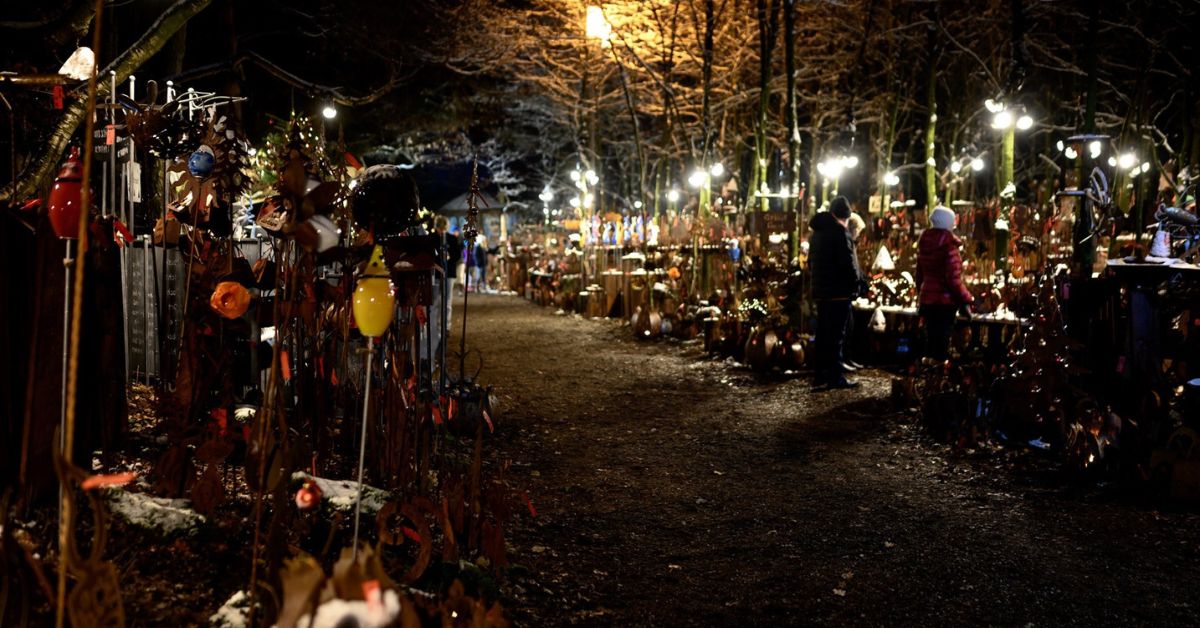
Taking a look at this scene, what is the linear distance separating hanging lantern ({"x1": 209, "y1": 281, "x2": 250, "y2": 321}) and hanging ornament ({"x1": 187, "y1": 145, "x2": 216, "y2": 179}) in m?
0.99

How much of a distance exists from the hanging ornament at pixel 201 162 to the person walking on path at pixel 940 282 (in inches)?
275

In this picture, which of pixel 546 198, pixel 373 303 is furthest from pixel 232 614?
pixel 546 198

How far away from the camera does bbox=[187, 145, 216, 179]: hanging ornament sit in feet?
18.7

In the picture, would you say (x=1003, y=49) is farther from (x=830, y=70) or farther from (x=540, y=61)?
(x=540, y=61)

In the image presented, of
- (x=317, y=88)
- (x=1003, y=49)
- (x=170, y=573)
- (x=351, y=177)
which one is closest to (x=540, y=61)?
(x=317, y=88)

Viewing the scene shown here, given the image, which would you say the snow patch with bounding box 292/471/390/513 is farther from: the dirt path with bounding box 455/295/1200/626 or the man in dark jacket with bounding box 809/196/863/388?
the man in dark jacket with bounding box 809/196/863/388

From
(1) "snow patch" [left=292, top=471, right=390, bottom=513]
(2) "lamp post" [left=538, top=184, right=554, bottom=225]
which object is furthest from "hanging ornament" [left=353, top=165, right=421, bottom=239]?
(2) "lamp post" [left=538, top=184, right=554, bottom=225]

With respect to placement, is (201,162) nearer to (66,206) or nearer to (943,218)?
(66,206)

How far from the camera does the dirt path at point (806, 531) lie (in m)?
4.15

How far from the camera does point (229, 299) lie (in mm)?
5051

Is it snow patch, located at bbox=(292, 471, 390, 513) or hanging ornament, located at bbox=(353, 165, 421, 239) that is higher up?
hanging ornament, located at bbox=(353, 165, 421, 239)

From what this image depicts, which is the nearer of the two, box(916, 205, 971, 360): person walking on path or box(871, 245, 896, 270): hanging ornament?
box(916, 205, 971, 360): person walking on path

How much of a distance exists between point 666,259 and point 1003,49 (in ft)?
41.3

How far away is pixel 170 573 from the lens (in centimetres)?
365
